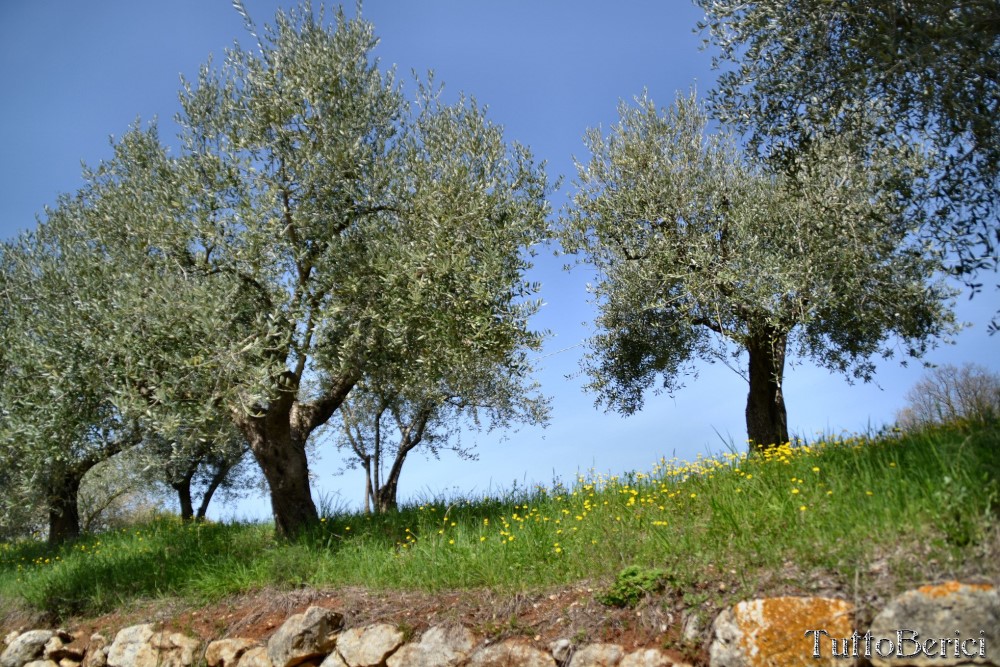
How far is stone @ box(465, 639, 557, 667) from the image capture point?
26.7 feet

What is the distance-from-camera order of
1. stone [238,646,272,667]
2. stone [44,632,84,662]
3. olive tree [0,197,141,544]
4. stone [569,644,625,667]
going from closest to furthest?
stone [569,644,625,667], stone [238,646,272,667], stone [44,632,84,662], olive tree [0,197,141,544]

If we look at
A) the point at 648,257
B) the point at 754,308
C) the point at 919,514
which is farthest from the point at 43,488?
the point at 919,514

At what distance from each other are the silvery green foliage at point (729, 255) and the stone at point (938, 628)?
28.8 feet

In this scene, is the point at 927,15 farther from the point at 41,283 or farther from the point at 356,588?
the point at 41,283

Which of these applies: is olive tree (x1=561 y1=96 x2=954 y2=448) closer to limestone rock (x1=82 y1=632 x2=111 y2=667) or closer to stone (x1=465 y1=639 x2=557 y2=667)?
stone (x1=465 y1=639 x2=557 y2=667)

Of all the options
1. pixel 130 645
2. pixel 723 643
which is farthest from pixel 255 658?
pixel 723 643

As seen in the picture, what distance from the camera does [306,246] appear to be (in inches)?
546

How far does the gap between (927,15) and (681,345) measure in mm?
10642

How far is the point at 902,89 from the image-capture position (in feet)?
34.6

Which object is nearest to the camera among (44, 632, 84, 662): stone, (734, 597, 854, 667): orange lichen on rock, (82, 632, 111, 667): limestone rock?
(734, 597, 854, 667): orange lichen on rock

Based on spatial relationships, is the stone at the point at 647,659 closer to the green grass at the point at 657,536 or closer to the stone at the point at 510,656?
the green grass at the point at 657,536

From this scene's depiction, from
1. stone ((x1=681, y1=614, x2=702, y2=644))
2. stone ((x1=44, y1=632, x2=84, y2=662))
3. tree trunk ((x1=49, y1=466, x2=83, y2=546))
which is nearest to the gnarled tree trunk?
stone ((x1=44, y1=632, x2=84, y2=662))

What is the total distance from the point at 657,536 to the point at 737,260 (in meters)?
8.49

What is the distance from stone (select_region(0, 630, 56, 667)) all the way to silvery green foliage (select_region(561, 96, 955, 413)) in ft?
47.2
